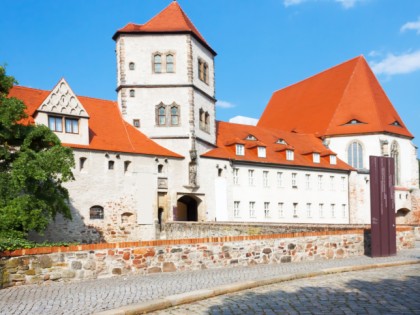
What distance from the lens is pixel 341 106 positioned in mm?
46812

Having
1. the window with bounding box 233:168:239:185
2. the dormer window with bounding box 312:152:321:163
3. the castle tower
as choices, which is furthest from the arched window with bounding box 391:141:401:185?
the castle tower

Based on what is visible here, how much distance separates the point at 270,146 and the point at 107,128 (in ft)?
49.1

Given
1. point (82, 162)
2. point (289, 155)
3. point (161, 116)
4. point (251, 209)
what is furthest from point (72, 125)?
point (289, 155)

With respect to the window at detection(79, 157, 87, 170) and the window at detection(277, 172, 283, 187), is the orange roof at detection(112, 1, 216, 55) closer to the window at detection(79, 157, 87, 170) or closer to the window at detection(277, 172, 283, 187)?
the window at detection(79, 157, 87, 170)

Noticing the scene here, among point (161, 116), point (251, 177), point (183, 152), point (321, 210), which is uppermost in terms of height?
point (161, 116)

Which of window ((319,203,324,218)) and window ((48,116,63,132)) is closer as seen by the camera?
window ((48,116,63,132))

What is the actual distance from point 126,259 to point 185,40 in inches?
937

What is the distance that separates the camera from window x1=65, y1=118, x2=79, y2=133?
27.4 meters

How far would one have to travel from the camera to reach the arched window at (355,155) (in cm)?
4422

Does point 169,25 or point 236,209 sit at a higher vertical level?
point 169,25

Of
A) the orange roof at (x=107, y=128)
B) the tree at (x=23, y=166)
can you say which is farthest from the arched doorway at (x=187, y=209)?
the tree at (x=23, y=166)

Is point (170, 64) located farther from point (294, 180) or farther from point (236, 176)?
point (294, 180)

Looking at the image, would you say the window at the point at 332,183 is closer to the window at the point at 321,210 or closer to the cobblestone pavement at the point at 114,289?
the window at the point at 321,210

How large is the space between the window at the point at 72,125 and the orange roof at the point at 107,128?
93 centimetres
